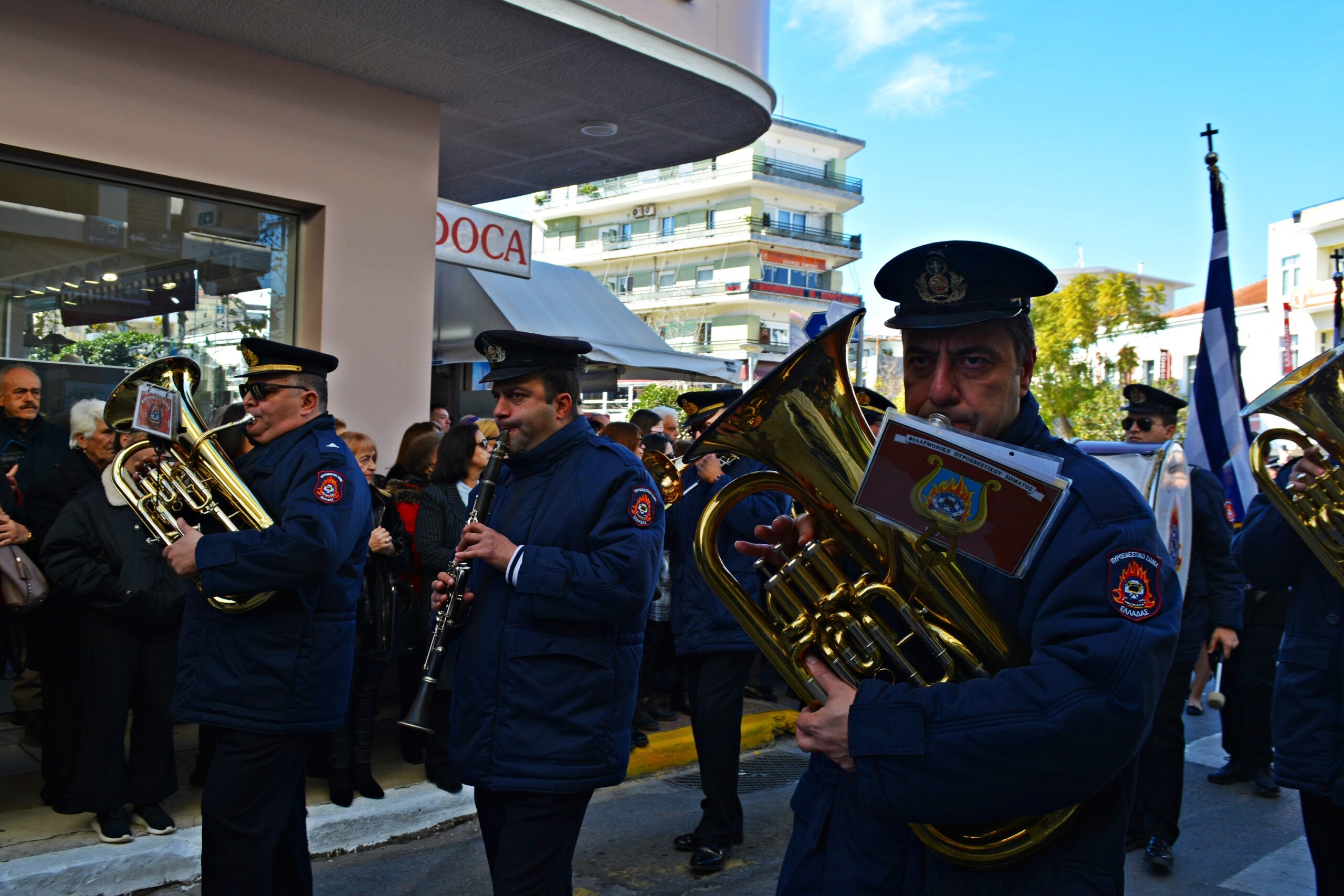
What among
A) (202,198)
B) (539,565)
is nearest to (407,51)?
(202,198)

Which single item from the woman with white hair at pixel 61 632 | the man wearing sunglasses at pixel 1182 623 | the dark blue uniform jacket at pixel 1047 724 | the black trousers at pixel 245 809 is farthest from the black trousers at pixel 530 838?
the man wearing sunglasses at pixel 1182 623

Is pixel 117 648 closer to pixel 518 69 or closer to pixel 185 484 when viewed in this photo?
pixel 185 484

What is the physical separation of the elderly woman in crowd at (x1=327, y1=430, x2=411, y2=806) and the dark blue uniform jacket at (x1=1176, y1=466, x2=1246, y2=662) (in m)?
4.11

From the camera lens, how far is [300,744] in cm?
348

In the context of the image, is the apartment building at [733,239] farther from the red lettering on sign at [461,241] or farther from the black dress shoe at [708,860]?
the black dress shoe at [708,860]

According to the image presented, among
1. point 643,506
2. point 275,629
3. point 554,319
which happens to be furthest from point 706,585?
point 554,319

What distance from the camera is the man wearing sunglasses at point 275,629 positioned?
10.8 ft

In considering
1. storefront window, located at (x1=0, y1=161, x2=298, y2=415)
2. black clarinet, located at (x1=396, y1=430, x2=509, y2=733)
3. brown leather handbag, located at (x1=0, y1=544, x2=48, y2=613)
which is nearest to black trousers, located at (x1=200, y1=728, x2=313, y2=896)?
black clarinet, located at (x1=396, y1=430, x2=509, y2=733)

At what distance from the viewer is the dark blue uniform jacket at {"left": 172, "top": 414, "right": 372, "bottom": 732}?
10.9ft

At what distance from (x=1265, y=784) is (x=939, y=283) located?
219 inches

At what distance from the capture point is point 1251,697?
6.12 m

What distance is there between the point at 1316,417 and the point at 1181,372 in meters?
45.8

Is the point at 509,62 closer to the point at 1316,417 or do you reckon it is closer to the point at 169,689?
the point at 169,689

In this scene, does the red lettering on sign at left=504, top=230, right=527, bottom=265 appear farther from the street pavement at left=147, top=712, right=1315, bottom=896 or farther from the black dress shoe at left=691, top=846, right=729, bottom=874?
the black dress shoe at left=691, top=846, right=729, bottom=874
